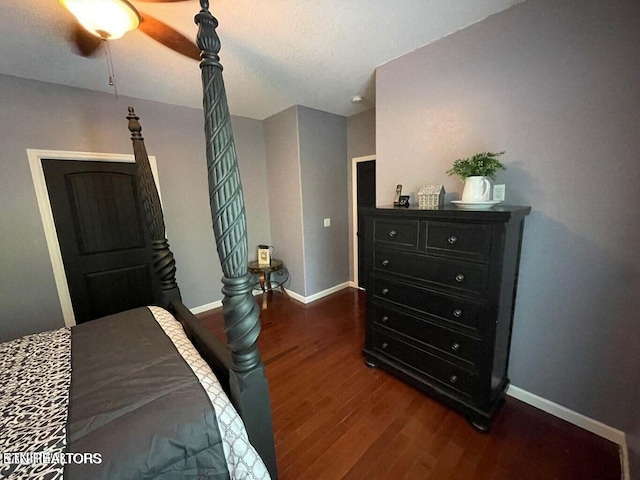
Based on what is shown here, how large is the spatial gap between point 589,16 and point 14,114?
4157 millimetres

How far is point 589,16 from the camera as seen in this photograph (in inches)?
53.5

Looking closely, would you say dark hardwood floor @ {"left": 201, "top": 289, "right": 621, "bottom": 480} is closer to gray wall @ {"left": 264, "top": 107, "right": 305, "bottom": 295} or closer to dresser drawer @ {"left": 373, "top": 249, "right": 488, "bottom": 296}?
dresser drawer @ {"left": 373, "top": 249, "right": 488, "bottom": 296}

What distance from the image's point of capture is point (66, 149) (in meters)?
2.41

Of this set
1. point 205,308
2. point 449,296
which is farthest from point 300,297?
point 449,296

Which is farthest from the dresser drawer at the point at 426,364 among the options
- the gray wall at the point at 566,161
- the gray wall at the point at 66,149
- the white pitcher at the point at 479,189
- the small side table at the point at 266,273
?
the gray wall at the point at 66,149

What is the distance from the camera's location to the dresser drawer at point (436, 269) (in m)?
1.53

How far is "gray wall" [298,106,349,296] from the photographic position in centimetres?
335

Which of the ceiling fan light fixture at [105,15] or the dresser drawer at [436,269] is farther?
the dresser drawer at [436,269]

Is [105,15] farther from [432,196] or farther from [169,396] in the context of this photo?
[432,196]

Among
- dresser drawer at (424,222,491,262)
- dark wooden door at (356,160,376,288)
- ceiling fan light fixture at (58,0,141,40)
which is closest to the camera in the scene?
ceiling fan light fixture at (58,0,141,40)

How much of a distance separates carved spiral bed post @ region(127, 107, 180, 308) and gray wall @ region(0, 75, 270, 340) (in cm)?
118

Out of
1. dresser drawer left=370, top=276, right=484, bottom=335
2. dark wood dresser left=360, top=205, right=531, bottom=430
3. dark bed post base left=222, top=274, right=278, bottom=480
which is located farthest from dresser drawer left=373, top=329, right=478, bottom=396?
dark bed post base left=222, top=274, right=278, bottom=480

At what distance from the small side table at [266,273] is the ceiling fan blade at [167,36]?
2.34m

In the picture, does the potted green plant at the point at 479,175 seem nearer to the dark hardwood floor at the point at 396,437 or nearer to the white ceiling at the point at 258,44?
the white ceiling at the point at 258,44
